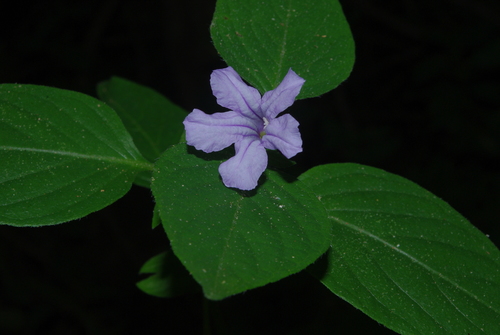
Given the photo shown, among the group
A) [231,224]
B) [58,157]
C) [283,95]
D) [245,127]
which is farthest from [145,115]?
[231,224]

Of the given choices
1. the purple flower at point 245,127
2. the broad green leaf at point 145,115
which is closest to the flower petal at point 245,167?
the purple flower at point 245,127

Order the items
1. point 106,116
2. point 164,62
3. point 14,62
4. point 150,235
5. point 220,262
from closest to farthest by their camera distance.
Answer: point 220,262 < point 106,116 < point 150,235 < point 14,62 < point 164,62

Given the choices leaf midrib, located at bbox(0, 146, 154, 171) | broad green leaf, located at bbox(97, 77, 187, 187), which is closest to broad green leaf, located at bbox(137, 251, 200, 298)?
leaf midrib, located at bbox(0, 146, 154, 171)

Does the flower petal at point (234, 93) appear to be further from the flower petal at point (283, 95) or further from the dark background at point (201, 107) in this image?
the dark background at point (201, 107)

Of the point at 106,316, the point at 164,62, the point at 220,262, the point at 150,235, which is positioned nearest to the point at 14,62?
the point at 164,62

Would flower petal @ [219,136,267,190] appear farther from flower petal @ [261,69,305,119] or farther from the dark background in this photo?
the dark background

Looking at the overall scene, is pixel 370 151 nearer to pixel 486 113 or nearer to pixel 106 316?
pixel 486 113
